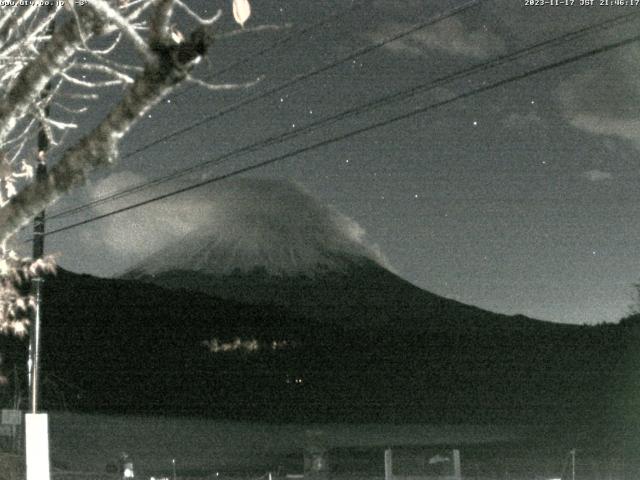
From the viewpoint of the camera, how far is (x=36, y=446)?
1418cm

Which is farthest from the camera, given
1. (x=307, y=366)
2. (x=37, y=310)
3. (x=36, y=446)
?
(x=307, y=366)

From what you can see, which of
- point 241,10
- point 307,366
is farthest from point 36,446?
point 307,366

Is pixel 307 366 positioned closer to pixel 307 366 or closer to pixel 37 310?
pixel 307 366

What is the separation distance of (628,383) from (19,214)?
64.8 m

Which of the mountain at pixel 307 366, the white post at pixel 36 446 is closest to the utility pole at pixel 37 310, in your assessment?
the white post at pixel 36 446

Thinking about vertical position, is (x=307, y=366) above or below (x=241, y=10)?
above

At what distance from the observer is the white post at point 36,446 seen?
552 inches

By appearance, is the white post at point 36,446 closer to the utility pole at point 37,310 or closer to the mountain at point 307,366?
the utility pole at point 37,310

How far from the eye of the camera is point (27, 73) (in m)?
5.48

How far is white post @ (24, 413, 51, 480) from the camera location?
14.0m

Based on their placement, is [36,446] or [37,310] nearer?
[36,446]

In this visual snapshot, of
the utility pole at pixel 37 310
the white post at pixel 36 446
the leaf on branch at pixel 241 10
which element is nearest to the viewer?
the leaf on branch at pixel 241 10

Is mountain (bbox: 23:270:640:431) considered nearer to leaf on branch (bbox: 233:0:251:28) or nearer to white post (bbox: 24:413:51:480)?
white post (bbox: 24:413:51:480)

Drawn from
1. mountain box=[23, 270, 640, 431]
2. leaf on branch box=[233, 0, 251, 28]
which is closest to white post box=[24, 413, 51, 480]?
leaf on branch box=[233, 0, 251, 28]
